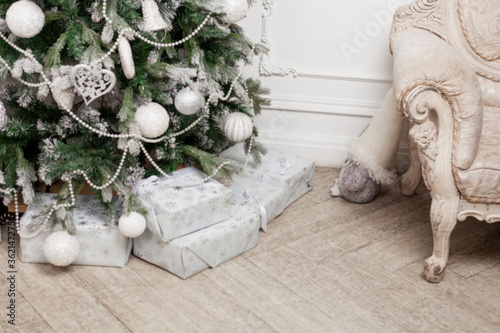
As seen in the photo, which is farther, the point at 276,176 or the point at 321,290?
the point at 276,176

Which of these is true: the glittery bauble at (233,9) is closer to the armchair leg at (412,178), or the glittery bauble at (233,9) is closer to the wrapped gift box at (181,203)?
the wrapped gift box at (181,203)

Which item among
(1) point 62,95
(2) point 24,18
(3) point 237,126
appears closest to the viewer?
(2) point 24,18

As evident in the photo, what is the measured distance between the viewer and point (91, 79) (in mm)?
1595

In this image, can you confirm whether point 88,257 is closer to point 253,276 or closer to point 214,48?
point 253,276

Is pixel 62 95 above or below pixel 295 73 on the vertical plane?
above

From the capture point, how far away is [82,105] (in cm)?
206

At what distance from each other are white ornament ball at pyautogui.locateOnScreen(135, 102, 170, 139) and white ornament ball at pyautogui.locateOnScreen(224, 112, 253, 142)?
355 millimetres

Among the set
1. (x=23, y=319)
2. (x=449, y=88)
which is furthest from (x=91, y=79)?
(x=449, y=88)

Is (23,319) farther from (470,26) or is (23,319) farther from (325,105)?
(470,26)

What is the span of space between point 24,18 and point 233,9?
2.03 ft

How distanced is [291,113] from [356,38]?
0.44m

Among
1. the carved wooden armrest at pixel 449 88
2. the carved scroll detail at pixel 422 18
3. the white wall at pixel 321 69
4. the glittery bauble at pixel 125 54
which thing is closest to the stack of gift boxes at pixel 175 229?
the glittery bauble at pixel 125 54

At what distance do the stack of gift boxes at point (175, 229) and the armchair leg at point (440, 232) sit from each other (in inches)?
22.4

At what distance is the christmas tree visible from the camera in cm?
159
